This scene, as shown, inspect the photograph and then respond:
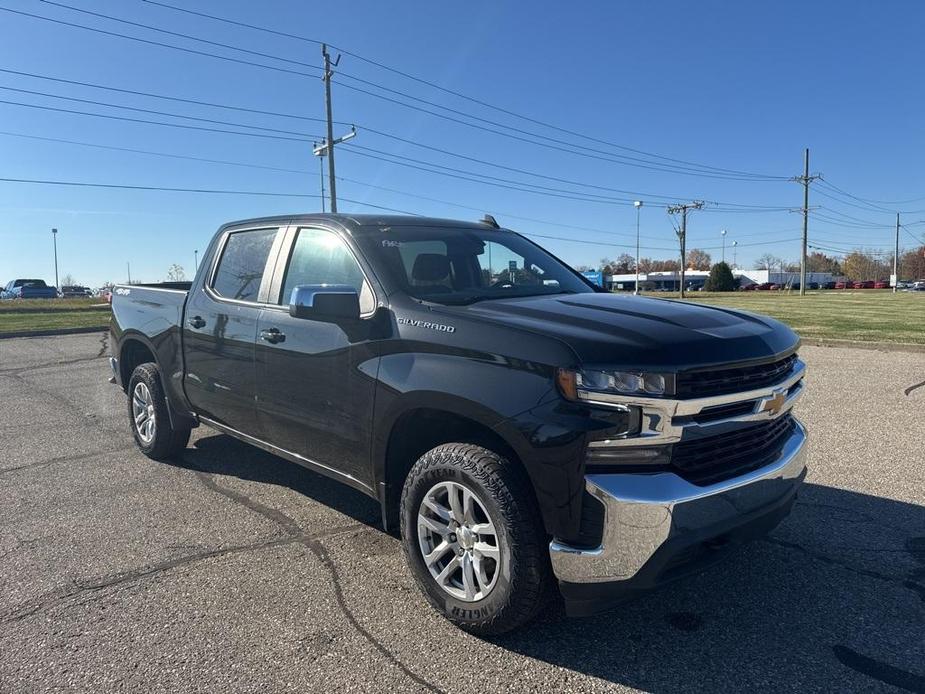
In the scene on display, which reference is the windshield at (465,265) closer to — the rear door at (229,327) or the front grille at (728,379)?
the rear door at (229,327)

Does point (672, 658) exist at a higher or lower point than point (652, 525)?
lower

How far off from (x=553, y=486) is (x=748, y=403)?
96 centimetres

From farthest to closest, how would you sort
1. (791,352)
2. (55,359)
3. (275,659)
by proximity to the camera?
(55,359), (791,352), (275,659)

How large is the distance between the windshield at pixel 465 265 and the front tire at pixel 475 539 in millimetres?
909

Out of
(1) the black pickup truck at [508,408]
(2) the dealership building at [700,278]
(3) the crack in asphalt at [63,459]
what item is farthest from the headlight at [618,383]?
(2) the dealership building at [700,278]

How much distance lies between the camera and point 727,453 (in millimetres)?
2754

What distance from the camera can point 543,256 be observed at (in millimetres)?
4578

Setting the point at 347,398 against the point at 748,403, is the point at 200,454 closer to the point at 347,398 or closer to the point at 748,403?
Result: the point at 347,398

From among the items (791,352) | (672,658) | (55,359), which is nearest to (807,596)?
(672,658)

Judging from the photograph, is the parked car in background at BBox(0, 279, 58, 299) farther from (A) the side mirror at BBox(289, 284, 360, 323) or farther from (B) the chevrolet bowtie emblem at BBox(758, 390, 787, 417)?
(B) the chevrolet bowtie emblem at BBox(758, 390, 787, 417)

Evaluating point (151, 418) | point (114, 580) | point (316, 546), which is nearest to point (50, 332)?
point (151, 418)

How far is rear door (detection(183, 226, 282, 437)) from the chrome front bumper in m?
2.41

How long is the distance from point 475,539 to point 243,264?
8.86 ft

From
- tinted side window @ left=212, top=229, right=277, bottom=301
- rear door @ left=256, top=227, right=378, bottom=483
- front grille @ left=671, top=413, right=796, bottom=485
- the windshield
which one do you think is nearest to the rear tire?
tinted side window @ left=212, top=229, right=277, bottom=301
